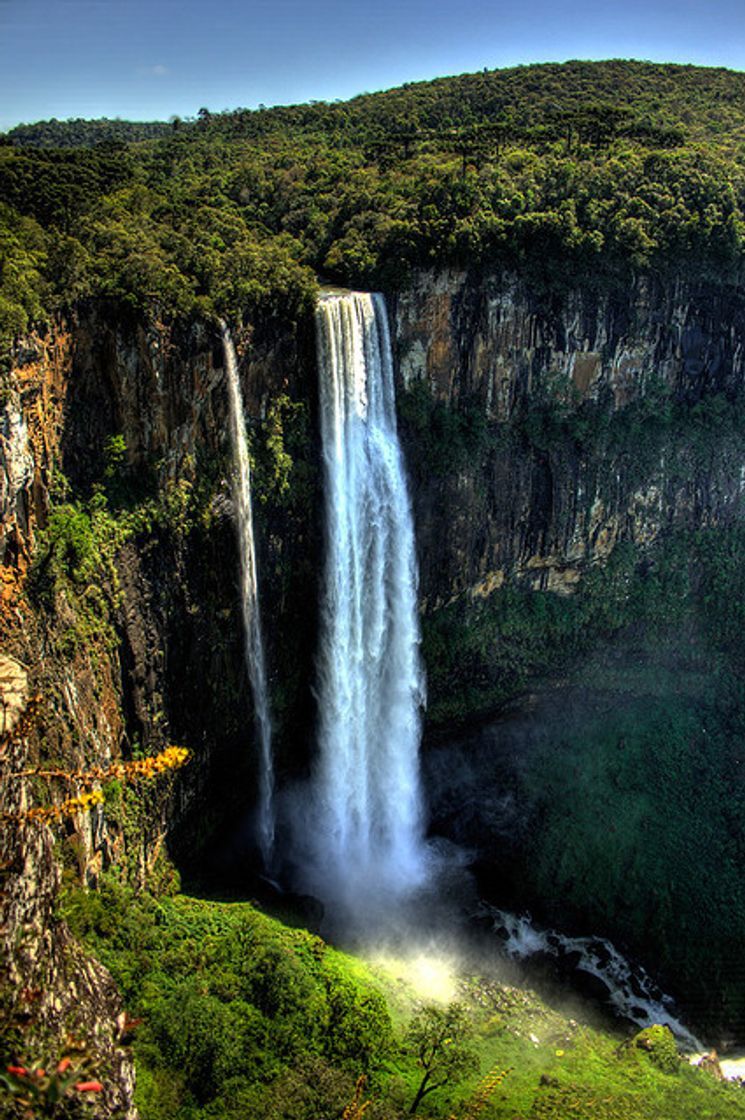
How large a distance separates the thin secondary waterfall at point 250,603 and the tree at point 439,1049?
8052mm

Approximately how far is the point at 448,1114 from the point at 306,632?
44.5 feet

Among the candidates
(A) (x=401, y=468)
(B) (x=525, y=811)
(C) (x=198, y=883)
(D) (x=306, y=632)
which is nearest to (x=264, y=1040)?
(C) (x=198, y=883)

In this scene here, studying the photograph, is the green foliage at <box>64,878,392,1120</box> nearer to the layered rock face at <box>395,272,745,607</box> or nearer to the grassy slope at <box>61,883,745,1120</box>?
the grassy slope at <box>61,883,745,1120</box>

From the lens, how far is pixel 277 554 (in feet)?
84.6

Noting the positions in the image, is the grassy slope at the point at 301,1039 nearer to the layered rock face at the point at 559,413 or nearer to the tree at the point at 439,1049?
the tree at the point at 439,1049

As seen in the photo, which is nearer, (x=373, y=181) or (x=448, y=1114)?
(x=448, y=1114)

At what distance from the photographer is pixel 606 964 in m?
26.1

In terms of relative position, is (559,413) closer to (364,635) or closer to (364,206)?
(364,206)

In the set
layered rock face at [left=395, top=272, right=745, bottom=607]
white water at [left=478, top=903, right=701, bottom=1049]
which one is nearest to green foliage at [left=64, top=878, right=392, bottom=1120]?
white water at [left=478, top=903, right=701, bottom=1049]

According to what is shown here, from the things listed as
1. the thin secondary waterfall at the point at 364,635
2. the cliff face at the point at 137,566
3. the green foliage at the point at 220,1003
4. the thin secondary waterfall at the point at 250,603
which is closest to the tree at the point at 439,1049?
the green foliage at the point at 220,1003

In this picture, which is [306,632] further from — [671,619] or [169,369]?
[671,619]

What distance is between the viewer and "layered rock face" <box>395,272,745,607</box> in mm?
27938

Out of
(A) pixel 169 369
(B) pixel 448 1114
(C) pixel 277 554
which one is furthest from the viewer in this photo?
(C) pixel 277 554

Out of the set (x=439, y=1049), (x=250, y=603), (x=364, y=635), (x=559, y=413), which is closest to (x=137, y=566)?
(x=250, y=603)
